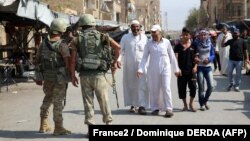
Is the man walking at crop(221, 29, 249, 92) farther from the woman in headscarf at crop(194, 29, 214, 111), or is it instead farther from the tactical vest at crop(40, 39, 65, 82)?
the tactical vest at crop(40, 39, 65, 82)

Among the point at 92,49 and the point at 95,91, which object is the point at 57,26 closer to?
the point at 92,49

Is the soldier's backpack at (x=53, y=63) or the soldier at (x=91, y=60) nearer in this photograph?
the soldier at (x=91, y=60)

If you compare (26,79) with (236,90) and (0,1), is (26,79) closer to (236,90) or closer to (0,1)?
(0,1)

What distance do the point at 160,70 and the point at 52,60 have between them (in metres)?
2.76

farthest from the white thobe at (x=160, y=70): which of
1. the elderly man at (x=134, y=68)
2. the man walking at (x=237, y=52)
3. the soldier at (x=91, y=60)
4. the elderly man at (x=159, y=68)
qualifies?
the man walking at (x=237, y=52)

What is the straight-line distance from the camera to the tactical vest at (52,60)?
8.27 metres

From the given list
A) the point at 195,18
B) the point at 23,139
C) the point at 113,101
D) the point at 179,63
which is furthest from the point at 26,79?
the point at 195,18

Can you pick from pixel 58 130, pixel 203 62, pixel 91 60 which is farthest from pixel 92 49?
pixel 203 62

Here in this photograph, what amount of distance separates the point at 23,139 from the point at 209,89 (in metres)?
Answer: 4.50

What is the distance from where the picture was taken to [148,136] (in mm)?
5707

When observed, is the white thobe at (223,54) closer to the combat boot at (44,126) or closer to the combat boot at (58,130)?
the combat boot at (44,126)

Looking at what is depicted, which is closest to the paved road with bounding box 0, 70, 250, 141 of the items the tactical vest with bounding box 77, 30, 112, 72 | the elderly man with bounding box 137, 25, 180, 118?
the elderly man with bounding box 137, 25, 180, 118

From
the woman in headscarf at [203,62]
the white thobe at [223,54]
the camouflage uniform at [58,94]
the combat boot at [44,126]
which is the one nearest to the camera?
the camouflage uniform at [58,94]

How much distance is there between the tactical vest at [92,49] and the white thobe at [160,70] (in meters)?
2.60
